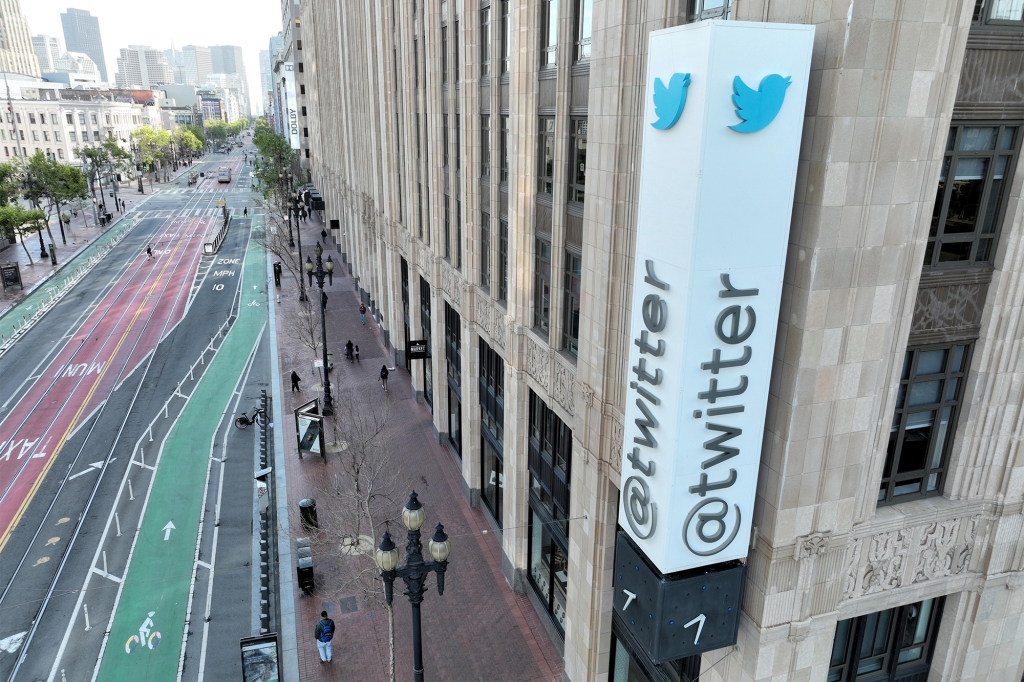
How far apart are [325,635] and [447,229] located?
16.5m

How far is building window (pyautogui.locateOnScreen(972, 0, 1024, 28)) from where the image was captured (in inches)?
393

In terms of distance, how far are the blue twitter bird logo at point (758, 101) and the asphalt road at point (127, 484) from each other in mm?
19577

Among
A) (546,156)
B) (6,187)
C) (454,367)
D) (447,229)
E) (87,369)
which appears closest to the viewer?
(546,156)

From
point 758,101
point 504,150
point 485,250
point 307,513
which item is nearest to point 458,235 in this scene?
point 485,250

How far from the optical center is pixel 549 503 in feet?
65.3

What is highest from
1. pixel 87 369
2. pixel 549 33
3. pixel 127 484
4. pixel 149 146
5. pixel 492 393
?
pixel 549 33

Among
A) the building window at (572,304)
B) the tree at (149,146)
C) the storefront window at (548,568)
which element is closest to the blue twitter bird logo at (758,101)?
the building window at (572,304)

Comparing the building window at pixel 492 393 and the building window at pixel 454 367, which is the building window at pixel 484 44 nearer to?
the building window at pixel 492 393

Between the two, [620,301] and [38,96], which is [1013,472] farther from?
[38,96]

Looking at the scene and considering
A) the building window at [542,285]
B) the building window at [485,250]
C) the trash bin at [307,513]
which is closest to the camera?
the building window at [542,285]

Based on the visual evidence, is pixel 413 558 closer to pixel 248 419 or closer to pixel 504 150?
pixel 504 150

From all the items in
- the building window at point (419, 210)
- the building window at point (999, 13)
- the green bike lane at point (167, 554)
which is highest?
the building window at point (999, 13)

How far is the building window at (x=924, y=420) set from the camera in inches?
462

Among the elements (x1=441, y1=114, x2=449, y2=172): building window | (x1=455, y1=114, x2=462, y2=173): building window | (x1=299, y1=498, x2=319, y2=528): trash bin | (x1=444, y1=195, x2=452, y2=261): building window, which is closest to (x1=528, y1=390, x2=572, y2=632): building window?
(x1=299, y1=498, x2=319, y2=528): trash bin
